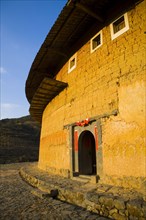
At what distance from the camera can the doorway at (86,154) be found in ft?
25.3

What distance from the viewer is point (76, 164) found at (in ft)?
25.0

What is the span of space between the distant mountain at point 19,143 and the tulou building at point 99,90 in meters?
19.4

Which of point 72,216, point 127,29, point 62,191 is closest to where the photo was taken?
point 72,216

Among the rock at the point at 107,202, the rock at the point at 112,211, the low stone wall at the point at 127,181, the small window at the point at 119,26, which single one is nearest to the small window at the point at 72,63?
the small window at the point at 119,26

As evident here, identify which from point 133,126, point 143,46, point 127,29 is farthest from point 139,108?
point 127,29

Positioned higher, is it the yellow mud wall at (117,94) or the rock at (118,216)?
the yellow mud wall at (117,94)

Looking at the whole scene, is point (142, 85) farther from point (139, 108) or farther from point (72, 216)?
point (72, 216)

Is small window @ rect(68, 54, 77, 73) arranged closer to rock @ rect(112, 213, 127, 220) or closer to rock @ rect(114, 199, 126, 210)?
rock @ rect(114, 199, 126, 210)

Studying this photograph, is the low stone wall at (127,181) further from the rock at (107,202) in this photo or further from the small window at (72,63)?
the small window at (72,63)

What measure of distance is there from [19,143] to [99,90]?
1256 inches

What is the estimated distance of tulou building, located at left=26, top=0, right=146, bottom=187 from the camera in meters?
5.20

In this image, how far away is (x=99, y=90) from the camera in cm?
672

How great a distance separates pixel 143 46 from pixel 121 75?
3.68 ft

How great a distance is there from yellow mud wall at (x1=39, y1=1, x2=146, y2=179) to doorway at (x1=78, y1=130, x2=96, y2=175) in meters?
0.75
